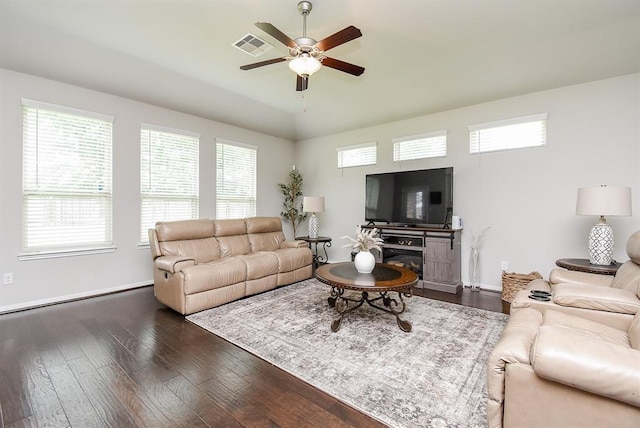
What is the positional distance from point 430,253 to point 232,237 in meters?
3.12

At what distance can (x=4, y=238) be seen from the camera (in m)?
3.37

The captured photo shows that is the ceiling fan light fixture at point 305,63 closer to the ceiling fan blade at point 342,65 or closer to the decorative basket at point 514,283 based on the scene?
the ceiling fan blade at point 342,65

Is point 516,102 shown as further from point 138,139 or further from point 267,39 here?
point 138,139

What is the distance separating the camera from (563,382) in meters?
1.25

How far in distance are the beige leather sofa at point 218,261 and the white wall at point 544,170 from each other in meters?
2.66

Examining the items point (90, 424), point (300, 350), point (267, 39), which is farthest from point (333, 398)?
point (267, 39)

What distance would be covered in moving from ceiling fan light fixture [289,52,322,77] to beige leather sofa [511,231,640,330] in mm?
2667

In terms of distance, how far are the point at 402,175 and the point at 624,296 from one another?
10.5 feet

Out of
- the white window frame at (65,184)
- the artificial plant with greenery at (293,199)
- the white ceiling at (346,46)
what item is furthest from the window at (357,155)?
the white window frame at (65,184)

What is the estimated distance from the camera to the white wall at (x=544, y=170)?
3.48 m

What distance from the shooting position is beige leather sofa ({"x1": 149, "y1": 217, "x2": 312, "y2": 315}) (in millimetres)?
3391

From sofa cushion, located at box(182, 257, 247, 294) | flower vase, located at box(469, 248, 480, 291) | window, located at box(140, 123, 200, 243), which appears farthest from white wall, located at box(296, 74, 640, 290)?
window, located at box(140, 123, 200, 243)

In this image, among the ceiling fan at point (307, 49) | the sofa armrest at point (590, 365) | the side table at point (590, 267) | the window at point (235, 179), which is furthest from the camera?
the window at point (235, 179)

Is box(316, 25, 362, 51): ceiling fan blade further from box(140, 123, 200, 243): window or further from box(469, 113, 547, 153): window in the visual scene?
box(140, 123, 200, 243): window
